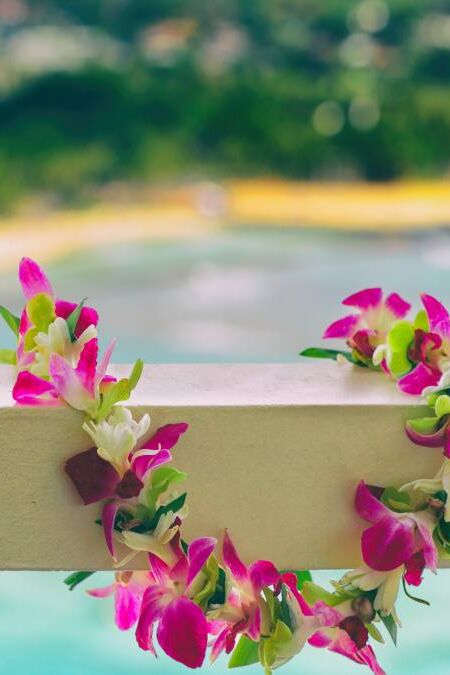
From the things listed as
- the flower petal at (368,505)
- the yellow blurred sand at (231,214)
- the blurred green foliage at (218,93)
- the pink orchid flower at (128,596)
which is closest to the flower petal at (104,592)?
the pink orchid flower at (128,596)

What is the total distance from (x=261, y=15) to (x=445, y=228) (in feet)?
7.94

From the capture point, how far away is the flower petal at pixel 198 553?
80 cm

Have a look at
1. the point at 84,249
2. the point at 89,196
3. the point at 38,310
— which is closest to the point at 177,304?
the point at 84,249

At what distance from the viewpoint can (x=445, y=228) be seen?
8.57 metres

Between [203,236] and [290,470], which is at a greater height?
[290,470]

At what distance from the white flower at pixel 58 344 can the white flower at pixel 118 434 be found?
2.2 inches

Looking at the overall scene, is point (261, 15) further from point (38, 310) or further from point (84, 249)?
point (38, 310)

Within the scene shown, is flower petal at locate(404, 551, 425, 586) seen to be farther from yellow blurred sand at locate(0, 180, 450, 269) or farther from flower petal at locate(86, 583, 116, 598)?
yellow blurred sand at locate(0, 180, 450, 269)

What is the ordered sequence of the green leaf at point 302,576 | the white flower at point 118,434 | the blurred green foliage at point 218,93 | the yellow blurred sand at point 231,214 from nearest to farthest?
1. the white flower at point 118,434
2. the green leaf at point 302,576
3. the yellow blurred sand at point 231,214
4. the blurred green foliage at point 218,93

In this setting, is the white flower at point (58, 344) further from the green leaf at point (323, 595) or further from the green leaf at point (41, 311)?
the green leaf at point (323, 595)

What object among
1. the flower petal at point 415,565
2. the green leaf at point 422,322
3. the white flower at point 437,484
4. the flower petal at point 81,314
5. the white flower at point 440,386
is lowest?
the flower petal at point 415,565

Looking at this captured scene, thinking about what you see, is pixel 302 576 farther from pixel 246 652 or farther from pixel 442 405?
pixel 442 405

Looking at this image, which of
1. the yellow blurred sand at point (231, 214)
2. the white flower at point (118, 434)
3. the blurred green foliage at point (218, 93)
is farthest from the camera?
the blurred green foliage at point (218, 93)

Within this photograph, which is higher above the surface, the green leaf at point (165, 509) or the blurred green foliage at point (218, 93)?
the green leaf at point (165, 509)
